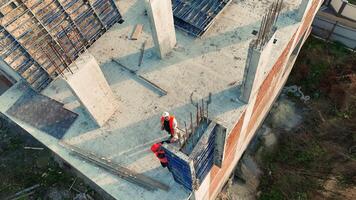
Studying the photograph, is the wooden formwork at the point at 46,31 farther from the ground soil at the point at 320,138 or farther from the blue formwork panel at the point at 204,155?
the ground soil at the point at 320,138

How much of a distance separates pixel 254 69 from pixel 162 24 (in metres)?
3.58

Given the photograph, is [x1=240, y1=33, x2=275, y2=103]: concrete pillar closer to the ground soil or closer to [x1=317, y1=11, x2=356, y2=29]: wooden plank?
the ground soil

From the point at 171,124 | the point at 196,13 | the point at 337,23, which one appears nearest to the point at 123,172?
the point at 171,124

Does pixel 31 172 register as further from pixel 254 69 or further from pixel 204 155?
pixel 254 69

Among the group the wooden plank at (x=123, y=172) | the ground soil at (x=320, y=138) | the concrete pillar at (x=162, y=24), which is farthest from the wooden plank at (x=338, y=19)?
the wooden plank at (x=123, y=172)

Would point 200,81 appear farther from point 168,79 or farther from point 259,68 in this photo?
point 259,68

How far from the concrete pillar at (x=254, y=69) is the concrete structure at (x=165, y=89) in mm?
88

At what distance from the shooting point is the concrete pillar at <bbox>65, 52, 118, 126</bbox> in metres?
8.62

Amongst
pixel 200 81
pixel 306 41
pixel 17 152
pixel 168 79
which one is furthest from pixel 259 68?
pixel 17 152

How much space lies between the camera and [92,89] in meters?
9.16

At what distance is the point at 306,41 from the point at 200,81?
9118 mm

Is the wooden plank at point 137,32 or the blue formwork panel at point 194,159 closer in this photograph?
the blue formwork panel at point 194,159

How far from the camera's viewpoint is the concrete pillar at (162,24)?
9.52m

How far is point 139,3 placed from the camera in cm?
1281
